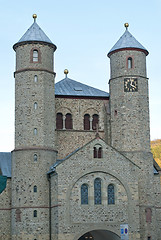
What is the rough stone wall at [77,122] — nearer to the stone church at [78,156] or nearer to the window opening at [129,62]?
the stone church at [78,156]

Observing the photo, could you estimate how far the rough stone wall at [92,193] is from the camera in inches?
1997

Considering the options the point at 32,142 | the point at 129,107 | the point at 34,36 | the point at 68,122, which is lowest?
the point at 32,142

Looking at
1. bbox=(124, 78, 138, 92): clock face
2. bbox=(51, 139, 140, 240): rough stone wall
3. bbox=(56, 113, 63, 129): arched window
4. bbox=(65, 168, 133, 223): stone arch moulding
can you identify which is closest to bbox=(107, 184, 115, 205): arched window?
bbox=(51, 139, 140, 240): rough stone wall

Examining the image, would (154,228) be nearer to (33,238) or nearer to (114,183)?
(114,183)

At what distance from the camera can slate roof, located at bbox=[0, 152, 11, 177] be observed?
56.5 metres

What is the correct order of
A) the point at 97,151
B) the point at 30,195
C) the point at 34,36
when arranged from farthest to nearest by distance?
the point at 34,36 < the point at 30,195 < the point at 97,151

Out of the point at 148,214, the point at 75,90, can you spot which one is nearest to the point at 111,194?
the point at 148,214

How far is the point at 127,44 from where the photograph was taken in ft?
194

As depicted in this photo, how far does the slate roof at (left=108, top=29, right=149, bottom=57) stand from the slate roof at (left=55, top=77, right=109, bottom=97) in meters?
4.76

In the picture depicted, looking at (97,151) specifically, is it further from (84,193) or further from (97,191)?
(84,193)

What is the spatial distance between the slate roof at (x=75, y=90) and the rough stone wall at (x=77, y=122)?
0.71 metres

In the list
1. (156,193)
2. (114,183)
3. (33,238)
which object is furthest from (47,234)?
(156,193)

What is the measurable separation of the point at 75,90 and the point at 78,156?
1172 centimetres

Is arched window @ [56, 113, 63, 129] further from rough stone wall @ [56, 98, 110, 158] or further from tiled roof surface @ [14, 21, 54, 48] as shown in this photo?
tiled roof surface @ [14, 21, 54, 48]
